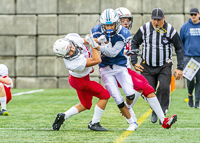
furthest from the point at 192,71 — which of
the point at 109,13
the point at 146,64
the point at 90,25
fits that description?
the point at 90,25

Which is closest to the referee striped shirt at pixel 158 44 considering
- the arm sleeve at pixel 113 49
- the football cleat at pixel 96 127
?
the arm sleeve at pixel 113 49

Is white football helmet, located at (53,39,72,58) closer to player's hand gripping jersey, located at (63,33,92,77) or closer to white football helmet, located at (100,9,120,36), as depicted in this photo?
player's hand gripping jersey, located at (63,33,92,77)

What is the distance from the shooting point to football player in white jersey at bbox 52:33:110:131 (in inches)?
183

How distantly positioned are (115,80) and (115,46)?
47 centimetres

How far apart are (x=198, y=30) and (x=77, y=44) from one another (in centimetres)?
388

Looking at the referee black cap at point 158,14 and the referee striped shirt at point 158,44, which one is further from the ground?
the referee black cap at point 158,14

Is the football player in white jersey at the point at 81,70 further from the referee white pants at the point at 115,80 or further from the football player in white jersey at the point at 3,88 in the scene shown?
the football player in white jersey at the point at 3,88

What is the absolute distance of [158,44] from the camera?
5660 millimetres

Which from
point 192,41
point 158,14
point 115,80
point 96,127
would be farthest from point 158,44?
point 192,41

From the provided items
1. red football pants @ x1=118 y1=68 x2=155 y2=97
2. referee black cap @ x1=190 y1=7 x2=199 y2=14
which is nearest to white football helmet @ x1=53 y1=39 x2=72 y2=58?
red football pants @ x1=118 y1=68 x2=155 y2=97

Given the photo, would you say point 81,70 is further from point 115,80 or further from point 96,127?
point 96,127

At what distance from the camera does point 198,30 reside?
7.99 m

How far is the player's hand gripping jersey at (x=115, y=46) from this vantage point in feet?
15.8

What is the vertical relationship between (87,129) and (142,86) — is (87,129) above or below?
below
